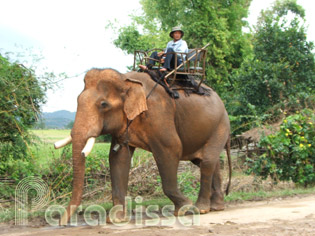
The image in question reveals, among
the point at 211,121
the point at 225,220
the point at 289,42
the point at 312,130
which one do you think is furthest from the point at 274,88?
the point at 225,220

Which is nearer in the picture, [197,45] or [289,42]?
[289,42]

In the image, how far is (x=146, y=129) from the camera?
22.3ft

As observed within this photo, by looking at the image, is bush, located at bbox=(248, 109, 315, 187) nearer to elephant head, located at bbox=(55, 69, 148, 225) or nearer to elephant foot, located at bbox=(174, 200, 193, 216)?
elephant foot, located at bbox=(174, 200, 193, 216)

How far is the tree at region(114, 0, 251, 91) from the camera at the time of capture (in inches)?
922

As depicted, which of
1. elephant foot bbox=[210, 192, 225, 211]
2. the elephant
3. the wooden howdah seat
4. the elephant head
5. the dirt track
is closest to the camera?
the dirt track

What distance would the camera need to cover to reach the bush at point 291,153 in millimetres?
10742

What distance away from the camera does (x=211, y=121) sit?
774 centimetres

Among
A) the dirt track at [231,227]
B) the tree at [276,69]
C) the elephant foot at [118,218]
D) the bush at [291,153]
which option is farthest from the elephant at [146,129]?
the tree at [276,69]

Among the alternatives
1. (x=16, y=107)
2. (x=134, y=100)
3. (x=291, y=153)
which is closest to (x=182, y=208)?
(x=134, y=100)

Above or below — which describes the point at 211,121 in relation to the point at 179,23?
below

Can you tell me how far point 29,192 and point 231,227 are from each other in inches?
184

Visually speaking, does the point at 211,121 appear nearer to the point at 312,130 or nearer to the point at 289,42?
the point at 312,130

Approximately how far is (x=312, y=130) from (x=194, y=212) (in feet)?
17.1

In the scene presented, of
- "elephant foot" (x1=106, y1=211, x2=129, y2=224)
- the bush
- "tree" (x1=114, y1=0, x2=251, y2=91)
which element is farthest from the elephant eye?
"tree" (x1=114, y1=0, x2=251, y2=91)
